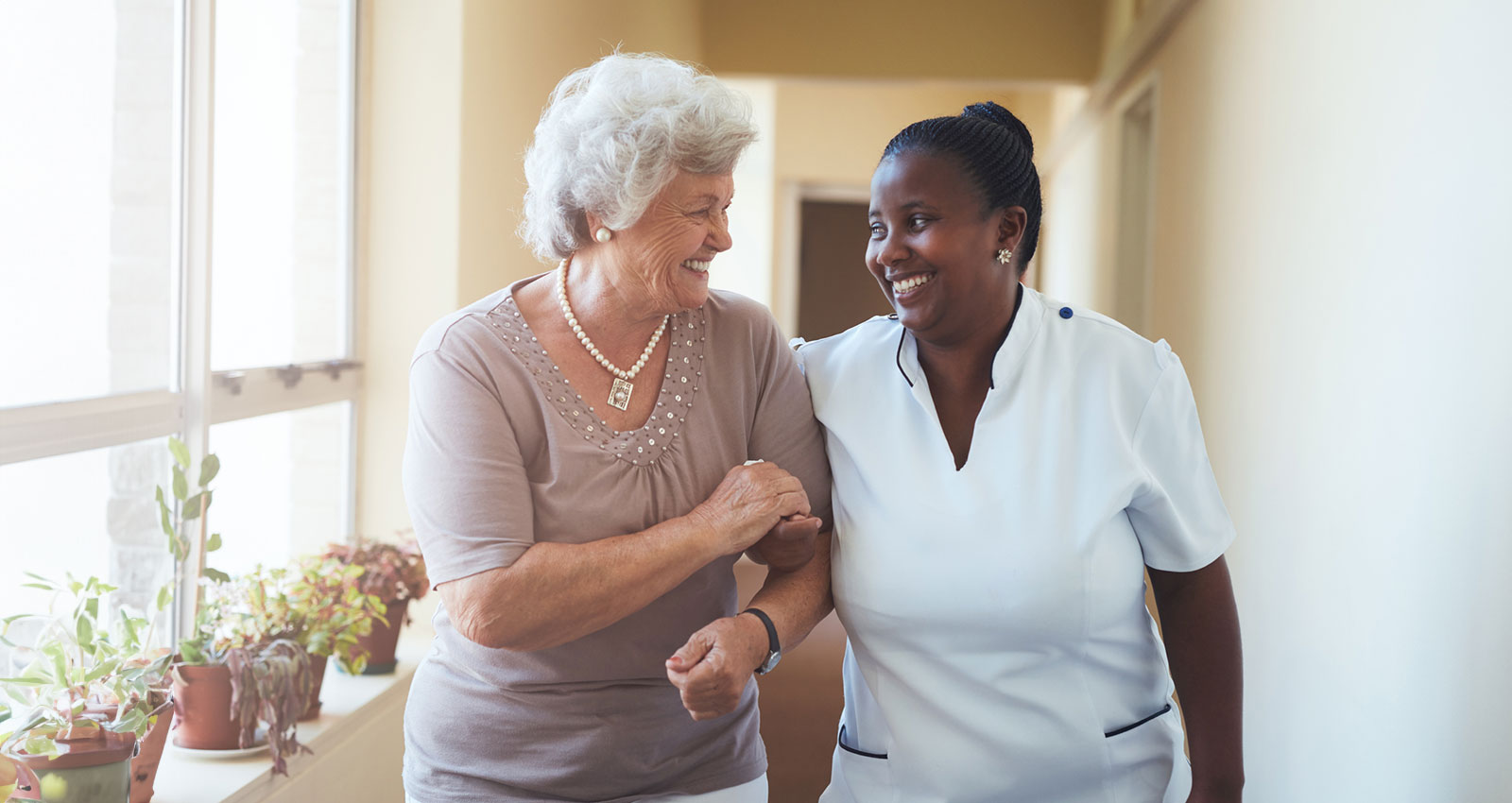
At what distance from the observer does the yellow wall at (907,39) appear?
6352mm

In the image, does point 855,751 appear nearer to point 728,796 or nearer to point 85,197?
point 728,796

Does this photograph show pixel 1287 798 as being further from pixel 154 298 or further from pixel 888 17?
pixel 888 17

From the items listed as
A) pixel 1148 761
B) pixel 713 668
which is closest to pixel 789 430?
pixel 713 668

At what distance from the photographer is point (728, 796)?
1.53m

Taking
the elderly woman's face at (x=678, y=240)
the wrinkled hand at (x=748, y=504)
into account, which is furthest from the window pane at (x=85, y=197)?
the wrinkled hand at (x=748, y=504)

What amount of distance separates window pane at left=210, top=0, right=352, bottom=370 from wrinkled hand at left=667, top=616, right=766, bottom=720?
1589mm

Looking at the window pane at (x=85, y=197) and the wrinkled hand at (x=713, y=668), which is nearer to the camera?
the wrinkled hand at (x=713, y=668)

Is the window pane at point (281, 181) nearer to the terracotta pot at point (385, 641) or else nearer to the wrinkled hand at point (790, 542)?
the terracotta pot at point (385, 641)

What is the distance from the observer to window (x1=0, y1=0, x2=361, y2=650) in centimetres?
184

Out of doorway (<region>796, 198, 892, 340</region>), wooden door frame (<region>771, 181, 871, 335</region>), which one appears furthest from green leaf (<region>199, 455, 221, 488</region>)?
doorway (<region>796, 198, 892, 340</region>)

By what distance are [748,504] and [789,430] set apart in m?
0.17

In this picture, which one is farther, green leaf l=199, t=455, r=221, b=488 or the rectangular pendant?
green leaf l=199, t=455, r=221, b=488

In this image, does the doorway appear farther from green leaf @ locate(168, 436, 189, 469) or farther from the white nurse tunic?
the white nurse tunic

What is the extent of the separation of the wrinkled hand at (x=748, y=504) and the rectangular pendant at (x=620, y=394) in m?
0.16
